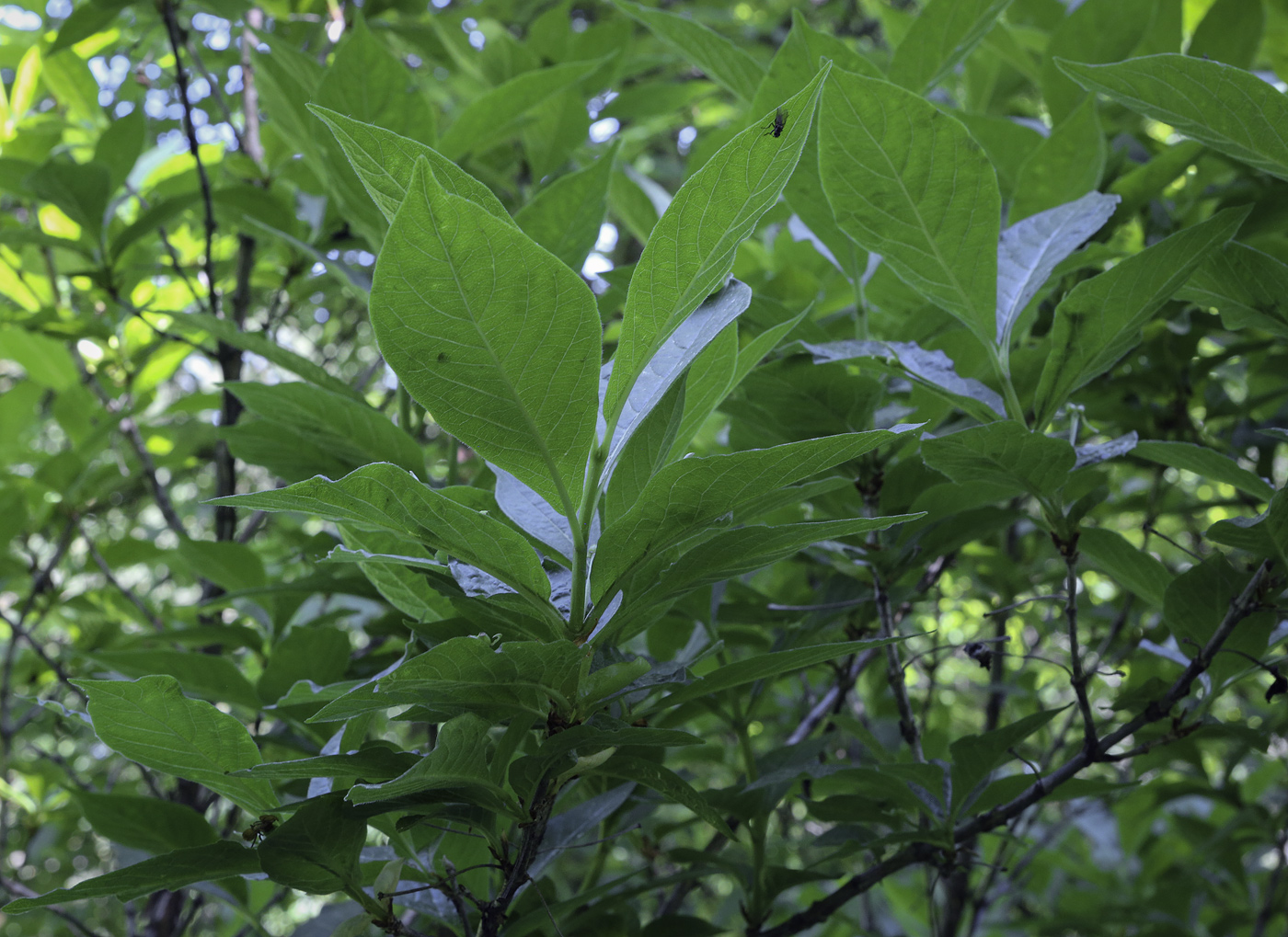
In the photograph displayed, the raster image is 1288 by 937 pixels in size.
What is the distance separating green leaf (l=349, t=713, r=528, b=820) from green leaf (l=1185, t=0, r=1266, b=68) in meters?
1.31

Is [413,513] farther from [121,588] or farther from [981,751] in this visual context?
[121,588]

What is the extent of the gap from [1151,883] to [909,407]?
2.21m

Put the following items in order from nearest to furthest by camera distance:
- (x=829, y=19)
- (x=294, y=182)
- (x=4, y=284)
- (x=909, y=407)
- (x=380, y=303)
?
(x=380, y=303) < (x=909, y=407) < (x=294, y=182) < (x=4, y=284) < (x=829, y=19)

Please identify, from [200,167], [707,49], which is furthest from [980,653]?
[200,167]

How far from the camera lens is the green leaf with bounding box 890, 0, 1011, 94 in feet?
3.42

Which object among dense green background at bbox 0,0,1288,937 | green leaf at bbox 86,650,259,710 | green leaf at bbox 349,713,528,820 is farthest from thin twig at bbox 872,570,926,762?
green leaf at bbox 86,650,259,710

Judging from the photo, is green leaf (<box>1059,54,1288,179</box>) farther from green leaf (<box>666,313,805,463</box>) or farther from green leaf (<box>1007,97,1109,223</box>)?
green leaf (<box>666,313,805,463</box>)

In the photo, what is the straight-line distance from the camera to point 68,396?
1.95 metres

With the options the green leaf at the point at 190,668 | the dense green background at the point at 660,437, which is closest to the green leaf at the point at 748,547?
the dense green background at the point at 660,437

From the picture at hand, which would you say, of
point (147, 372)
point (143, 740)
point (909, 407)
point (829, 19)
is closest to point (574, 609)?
point (143, 740)

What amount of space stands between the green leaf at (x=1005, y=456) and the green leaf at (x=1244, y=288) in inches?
9.5

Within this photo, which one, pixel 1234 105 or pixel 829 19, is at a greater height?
pixel 829 19

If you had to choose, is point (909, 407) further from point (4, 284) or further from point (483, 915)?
point (4, 284)

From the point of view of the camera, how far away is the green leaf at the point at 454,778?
0.63m
